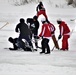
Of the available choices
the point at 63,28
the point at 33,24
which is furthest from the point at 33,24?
the point at 63,28

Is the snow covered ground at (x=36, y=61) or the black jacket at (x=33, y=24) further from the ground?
the black jacket at (x=33, y=24)

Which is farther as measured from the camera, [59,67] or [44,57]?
[44,57]

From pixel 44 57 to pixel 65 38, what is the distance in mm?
1692

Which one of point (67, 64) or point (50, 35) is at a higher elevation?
point (50, 35)

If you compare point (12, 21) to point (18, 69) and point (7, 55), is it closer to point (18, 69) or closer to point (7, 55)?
point (7, 55)

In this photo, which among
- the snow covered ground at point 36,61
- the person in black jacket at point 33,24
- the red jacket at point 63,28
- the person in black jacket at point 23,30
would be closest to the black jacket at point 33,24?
the person in black jacket at point 33,24

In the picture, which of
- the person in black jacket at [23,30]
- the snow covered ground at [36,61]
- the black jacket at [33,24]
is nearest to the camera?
the snow covered ground at [36,61]

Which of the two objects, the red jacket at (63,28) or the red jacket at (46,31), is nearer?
the red jacket at (46,31)

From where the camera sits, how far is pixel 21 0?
35469mm

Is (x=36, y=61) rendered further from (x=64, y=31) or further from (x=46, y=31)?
(x=64, y=31)

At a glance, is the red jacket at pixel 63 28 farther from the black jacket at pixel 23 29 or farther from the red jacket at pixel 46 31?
the black jacket at pixel 23 29

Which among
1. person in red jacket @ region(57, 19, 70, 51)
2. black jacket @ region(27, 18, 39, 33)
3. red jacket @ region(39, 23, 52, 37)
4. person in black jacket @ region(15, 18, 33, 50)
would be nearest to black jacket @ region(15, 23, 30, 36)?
person in black jacket @ region(15, 18, 33, 50)

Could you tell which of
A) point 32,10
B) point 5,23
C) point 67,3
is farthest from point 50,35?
point 67,3

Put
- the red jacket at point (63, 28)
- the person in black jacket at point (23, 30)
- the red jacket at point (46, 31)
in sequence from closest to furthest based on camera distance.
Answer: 1. the red jacket at point (46, 31)
2. the person in black jacket at point (23, 30)
3. the red jacket at point (63, 28)
